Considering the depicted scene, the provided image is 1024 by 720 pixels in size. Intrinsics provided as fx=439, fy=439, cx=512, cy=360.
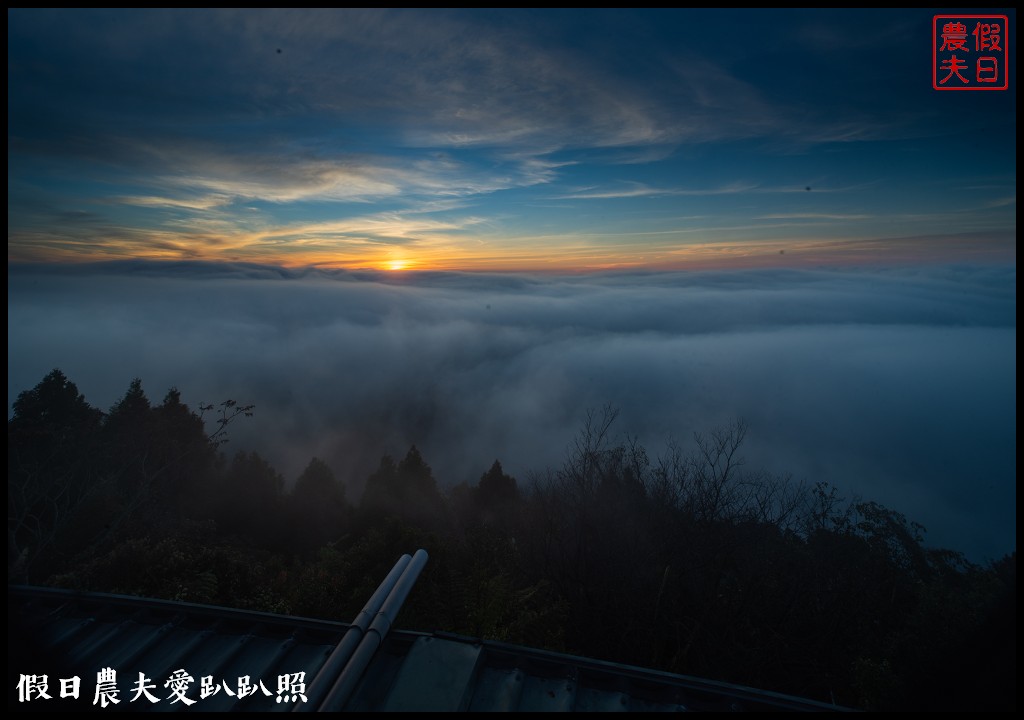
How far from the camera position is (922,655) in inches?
263

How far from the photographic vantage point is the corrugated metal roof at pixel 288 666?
384 centimetres

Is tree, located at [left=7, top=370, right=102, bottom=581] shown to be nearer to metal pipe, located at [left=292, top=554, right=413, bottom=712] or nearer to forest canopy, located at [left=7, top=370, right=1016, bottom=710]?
forest canopy, located at [left=7, top=370, right=1016, bottom=710]

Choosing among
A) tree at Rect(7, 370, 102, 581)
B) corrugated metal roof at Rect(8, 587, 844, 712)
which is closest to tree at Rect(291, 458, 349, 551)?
tree at Rect(7, 370, 102, 581)

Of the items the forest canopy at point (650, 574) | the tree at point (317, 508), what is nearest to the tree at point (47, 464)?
the forest canopy at point (650, 574)

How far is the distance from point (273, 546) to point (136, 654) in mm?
18380

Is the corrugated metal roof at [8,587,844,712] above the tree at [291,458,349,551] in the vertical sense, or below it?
above

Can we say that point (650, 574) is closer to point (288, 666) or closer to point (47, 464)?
point (288, 666)

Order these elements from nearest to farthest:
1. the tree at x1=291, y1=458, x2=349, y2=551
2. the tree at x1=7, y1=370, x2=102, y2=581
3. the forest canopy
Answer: the forest canopy → the tree at x1=7, y1=370, x2=102, y2=581 → the tree at x1=291, y1=458, x2=349, y2=551

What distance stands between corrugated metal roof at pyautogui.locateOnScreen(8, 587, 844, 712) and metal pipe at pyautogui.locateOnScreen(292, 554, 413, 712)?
0.13 metres

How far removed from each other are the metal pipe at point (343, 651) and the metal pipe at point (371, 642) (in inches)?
2.5

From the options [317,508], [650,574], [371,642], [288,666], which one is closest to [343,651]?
[371,642]

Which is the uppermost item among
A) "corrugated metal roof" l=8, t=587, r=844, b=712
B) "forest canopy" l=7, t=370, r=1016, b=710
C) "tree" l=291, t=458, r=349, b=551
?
"corrugated metal roof" l=8, t=587, r=844, b=712

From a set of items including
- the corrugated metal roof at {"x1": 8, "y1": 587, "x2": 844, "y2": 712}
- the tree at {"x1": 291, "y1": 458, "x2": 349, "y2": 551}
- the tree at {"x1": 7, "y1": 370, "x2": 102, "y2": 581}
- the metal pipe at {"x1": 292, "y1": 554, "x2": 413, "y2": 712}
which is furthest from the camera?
the tree at {"x1": 291, "y1": 458, "x2": 349, "y2": 551}

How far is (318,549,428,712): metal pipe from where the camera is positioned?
3.37m
